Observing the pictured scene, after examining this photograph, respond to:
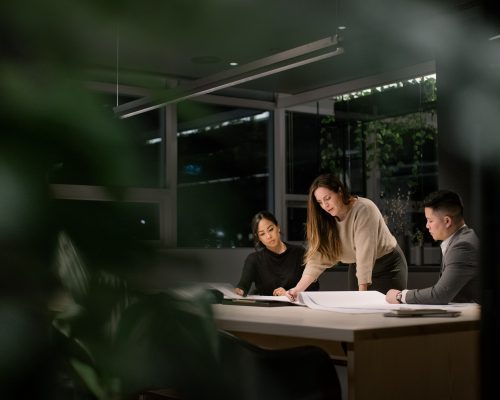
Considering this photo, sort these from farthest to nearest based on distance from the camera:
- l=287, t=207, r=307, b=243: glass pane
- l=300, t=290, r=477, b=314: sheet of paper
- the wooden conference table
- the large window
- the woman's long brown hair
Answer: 1. l=287, t=207, r=307, b=243: glass pane
2. the large window
3. the woman's long brown hair
4. l=300, t=290, r=477, b=314: sheet of paper
5. the wooden conference table

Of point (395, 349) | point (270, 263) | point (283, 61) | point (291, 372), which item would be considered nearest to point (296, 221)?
point (270, 263)

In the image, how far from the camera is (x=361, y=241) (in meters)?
4.47

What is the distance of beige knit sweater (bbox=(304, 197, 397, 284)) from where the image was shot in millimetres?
4430

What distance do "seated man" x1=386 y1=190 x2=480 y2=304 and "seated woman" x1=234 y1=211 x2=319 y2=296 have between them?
1.89m

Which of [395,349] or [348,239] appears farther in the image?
[348,239]

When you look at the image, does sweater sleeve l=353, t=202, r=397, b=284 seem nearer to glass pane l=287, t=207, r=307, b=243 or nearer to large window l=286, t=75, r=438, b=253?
large window l=286, t=75, r=438, b=253

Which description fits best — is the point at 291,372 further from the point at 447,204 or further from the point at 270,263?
the point at 270,263

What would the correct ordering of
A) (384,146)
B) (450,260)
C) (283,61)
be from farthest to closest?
(384,146)
(283,61)
(450,260)

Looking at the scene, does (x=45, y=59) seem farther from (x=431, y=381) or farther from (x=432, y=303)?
(x=432, y=303)

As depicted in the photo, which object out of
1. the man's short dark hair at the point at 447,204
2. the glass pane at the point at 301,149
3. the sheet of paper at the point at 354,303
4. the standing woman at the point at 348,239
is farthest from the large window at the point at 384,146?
the sheet of paper at the point at 354,303

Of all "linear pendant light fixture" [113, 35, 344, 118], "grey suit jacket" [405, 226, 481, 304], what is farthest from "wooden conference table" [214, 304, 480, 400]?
Result: "linear pendant light fixture" [113, 35, 344, 118]

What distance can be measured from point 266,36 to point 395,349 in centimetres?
201

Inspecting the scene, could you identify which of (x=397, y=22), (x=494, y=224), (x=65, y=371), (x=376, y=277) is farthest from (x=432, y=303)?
(x=397, y=22)

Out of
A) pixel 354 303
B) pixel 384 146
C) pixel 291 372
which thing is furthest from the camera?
pixel 384 146
